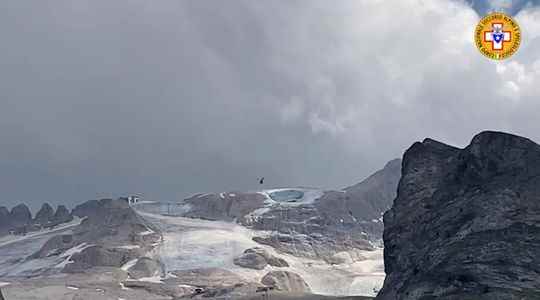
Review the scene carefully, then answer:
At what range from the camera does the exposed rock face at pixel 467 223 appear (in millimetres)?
94312

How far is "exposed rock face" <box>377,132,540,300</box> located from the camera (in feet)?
309

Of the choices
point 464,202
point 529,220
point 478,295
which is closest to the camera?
point 478,295

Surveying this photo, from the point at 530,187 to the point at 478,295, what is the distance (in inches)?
1198

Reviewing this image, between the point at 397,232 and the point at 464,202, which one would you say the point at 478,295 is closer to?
the point at 464,202

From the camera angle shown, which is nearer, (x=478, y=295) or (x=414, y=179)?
(x=478, y=295)

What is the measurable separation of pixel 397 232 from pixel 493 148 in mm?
27780

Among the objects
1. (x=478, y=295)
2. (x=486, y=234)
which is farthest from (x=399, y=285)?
(x=478, y=295)

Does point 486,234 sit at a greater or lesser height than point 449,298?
greater

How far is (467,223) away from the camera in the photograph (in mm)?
111125

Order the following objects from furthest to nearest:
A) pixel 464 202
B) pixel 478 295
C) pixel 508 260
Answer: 1. pixel 464 202
2. pixel 508 260
3. pixel 478 295

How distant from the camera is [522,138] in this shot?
419 ft

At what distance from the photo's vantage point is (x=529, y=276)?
92125 millimetres

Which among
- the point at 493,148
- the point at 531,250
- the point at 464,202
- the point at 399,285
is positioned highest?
the point at 493,148

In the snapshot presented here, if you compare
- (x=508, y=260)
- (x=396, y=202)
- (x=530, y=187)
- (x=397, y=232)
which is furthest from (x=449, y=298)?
(x=396, y=202)
